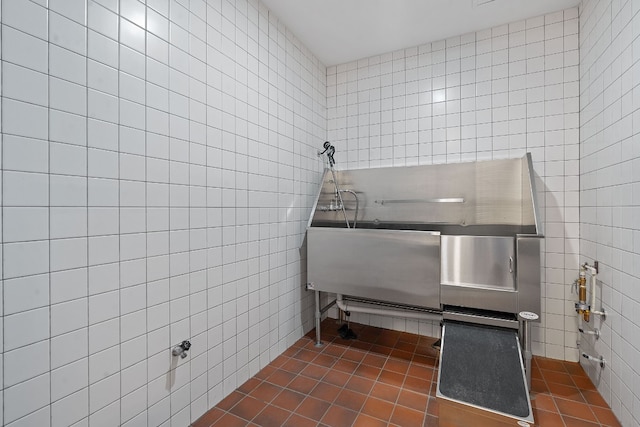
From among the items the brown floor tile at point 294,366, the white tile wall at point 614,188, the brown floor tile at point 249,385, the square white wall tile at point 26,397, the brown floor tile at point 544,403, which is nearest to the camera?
the square white wall tile at point 26,397

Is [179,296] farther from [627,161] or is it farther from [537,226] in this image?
[627,161]

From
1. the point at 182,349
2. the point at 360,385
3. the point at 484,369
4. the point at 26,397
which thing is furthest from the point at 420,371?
the point at 26,397

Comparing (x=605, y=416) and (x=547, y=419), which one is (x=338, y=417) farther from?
(x=605, y=416)

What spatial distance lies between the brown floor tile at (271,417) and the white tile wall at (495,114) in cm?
148

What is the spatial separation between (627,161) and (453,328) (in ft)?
4.46

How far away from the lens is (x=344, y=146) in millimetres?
3064

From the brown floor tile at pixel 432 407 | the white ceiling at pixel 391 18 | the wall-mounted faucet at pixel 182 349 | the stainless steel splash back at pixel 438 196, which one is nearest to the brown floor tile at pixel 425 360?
the brown floor tile at pixel 432 407

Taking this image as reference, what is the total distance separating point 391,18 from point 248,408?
3025mm

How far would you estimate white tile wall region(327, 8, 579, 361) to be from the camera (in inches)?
88.0

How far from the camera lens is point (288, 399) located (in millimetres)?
1782

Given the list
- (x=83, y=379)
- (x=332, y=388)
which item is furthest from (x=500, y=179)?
(x=83, y=379)

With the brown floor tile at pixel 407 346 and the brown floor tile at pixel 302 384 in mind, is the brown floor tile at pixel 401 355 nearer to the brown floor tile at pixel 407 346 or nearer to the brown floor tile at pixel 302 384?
the brown floor tile at pixel 407 346

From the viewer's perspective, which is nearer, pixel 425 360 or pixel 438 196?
pixel 425 360

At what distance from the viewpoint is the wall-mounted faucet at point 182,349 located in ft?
4.94
